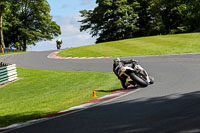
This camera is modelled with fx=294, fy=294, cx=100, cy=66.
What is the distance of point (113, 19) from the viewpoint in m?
59.1

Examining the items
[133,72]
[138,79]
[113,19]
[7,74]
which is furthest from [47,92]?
[113,19]

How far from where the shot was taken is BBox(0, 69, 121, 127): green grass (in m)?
9.08

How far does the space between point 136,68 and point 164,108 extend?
4051 mm

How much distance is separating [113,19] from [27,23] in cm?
1744

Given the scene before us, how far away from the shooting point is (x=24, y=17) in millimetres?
60250

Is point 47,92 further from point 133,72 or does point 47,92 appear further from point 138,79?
point 138,79

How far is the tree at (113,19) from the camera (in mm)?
57469

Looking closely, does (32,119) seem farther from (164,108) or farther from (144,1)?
(144,1)

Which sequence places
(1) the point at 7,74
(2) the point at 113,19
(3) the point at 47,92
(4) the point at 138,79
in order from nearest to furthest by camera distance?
(4) the point at 138,79
(3) the point at 47,92
(1) the point at 7,74
(2) the point at 113,19

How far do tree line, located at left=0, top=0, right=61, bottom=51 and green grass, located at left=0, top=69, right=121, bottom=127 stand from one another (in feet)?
121

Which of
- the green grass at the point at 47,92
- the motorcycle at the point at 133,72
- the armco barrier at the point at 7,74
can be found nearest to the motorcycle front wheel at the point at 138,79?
the motorcycle at the point at 133,72

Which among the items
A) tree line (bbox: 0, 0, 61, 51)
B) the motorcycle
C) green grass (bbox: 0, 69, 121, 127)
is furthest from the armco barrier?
tree line (bbox: 0, 0, 61, 51)

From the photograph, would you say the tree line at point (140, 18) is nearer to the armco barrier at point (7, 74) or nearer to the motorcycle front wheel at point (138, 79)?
the armco barrier at point (7, 74)

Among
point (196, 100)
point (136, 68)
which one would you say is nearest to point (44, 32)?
point (136, 68)
